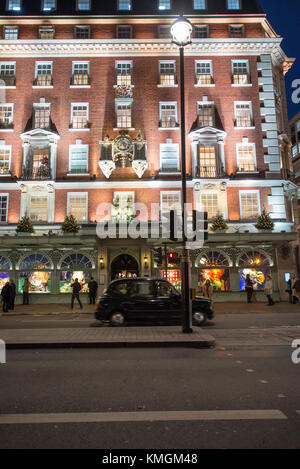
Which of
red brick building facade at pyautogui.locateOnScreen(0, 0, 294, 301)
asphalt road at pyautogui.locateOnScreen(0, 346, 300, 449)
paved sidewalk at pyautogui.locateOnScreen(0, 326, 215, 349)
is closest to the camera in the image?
asphalt road at pyautogui.locateOnScreen(0, 346, 300, 449)

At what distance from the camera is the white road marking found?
13.8 ft

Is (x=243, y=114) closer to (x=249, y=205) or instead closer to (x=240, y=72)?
(x=240, y=72)

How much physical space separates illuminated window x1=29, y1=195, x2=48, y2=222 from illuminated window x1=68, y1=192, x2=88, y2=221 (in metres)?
1.70

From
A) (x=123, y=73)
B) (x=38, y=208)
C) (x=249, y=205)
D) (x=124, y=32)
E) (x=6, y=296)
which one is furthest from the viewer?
(x=124, y=32)

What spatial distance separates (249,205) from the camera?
24.5 metres

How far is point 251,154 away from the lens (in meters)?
25.3

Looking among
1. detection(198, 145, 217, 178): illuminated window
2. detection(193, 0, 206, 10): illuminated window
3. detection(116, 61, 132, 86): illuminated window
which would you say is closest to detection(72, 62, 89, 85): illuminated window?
detection(116, 61, 132, 86): illuminated window

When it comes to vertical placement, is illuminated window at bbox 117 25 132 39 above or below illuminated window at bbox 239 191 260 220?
above

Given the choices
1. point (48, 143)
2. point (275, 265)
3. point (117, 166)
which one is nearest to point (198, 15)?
point (117, 166)

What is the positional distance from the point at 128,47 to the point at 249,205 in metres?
15.1

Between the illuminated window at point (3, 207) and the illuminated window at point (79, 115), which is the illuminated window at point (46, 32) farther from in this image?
the illuminated window at point (3, 207)

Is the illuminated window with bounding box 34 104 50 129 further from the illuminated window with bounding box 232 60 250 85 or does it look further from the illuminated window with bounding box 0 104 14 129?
the illuminated window with bounding box 232 60 250 85

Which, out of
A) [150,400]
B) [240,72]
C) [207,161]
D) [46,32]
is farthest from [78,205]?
[150,400]

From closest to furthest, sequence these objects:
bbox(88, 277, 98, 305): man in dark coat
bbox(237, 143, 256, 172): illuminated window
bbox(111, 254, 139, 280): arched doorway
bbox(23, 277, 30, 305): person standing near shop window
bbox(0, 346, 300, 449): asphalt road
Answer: bbox(0, 346, 300, 449): asphalt road
bbox(88, 277, 98, 305): man in dark coat
bbox(23, 277, 30, 305): person standing near shop window
bbox(111, 254, 139, 280): arched doorway
bbox(237, 143, 256, 172): illuminated window
